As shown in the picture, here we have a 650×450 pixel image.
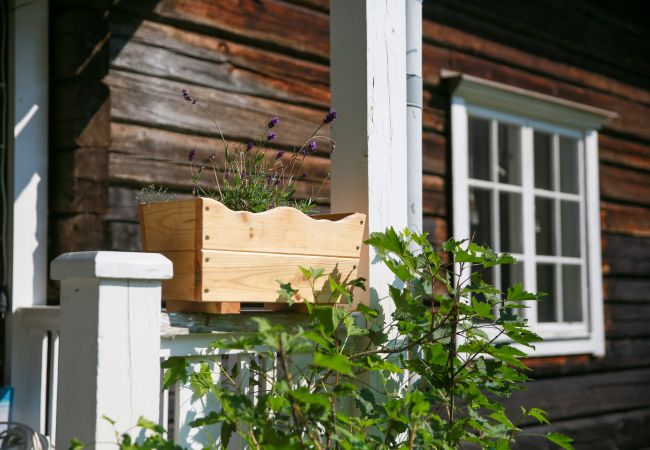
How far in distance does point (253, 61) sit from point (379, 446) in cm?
224

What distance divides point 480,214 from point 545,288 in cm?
98

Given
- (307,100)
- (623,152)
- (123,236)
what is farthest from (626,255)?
(123,236)

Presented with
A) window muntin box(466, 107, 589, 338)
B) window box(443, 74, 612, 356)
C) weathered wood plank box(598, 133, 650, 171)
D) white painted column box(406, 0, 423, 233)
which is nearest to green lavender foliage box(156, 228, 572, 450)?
white painted column box(406, 0, 423, 233)

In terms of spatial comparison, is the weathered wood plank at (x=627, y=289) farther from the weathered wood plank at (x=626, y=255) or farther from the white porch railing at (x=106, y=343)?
the white porch railing at (x=106, y=343)

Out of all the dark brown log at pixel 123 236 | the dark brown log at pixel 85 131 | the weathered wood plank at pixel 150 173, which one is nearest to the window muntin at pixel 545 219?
the weathered wood plank at pixel 150 173

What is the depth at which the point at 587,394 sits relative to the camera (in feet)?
17.3

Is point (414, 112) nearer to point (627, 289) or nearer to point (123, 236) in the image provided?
point (123, 236)

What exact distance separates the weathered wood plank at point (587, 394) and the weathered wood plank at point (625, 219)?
36.6 inches

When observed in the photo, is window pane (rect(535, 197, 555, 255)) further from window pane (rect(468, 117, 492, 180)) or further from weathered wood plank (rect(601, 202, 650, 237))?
window pane (rect(468, 117, 492, 180))

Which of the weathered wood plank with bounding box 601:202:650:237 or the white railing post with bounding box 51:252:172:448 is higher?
the weathered wood plank with bounding box 601:202:650:237

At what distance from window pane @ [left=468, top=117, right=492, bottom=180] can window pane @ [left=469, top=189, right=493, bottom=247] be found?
152 mm

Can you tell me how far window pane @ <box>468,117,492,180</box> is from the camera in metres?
6.73

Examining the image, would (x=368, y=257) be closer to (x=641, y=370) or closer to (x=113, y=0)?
(x=113, y=0)

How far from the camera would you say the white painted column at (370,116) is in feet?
7.43
